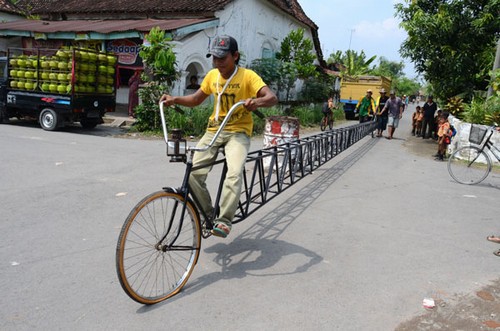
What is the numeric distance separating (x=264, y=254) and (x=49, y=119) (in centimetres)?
1006

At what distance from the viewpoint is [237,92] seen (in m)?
3.69

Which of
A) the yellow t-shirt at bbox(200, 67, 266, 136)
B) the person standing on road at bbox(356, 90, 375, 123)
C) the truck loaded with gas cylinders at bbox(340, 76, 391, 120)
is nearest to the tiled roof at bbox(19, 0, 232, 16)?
the person standing on road at bbox(356, 90, 375, 123)

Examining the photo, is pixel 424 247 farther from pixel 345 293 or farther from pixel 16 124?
pixel 16 124

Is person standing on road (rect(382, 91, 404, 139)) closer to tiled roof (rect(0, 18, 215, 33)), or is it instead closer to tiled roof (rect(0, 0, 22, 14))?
tiled roof (rect(0, 18, 215, 33))

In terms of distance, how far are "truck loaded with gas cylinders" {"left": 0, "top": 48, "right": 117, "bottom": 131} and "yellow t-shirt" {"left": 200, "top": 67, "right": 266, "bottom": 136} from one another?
872 cm

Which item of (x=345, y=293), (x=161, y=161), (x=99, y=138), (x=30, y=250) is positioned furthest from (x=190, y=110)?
(x=345, y=293)

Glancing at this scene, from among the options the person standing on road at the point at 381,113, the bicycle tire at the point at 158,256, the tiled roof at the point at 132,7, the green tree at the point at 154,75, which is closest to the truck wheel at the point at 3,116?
the green tree at the point at 154,75

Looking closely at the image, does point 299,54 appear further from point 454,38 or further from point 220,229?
point 220,229

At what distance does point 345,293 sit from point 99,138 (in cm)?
944

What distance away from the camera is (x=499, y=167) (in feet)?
33.9

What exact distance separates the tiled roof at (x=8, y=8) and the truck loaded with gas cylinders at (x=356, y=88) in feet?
64.7

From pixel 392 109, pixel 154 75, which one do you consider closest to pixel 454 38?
pixel 392 109

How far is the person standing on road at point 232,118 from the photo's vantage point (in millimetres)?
3477

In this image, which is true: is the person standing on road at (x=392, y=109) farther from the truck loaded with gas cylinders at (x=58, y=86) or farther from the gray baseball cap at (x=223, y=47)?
the gray baseball cap at (x=223, y=47)
